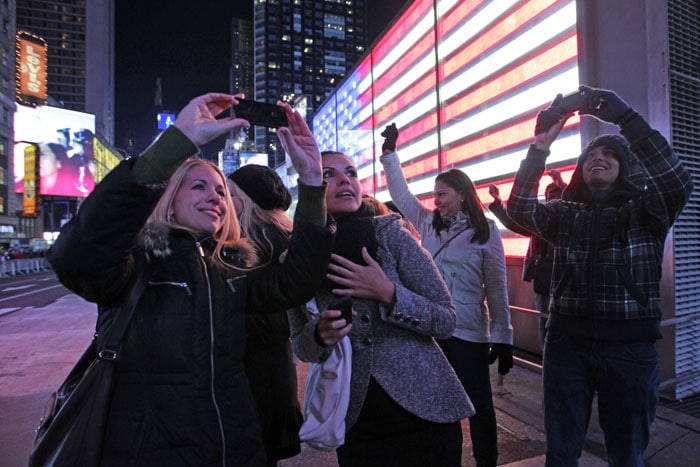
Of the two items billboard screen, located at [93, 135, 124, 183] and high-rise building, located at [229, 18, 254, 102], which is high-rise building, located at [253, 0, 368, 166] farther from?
high-rise building, located at [229, 18, 254, 102]

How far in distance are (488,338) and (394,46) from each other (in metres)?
9.53

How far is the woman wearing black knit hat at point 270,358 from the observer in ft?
6.99

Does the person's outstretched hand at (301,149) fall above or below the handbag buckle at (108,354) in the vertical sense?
above

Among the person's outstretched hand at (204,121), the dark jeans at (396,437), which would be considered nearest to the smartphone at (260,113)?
the person's outstretched hand at (204,121)

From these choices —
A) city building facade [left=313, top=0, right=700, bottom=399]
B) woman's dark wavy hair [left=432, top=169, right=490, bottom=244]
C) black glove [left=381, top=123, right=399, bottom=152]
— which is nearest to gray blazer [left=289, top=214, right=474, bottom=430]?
woman's dark wavy hair [left=432, top=169, right=490, bottom=244]

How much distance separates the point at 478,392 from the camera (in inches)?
113

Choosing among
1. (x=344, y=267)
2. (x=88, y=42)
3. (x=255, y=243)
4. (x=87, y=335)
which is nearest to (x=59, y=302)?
(x=87, y=335)

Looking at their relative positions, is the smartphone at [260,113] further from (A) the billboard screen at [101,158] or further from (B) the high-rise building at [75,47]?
(B) the high-rise building at [75,47]

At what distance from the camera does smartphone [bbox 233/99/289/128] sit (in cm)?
163

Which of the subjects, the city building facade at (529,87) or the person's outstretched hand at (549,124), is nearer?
the person's outstretched hand at (549,124)

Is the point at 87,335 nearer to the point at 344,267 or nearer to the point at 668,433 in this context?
the point at 344,267

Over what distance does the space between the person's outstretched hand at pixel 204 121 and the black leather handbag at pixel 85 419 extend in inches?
25.6

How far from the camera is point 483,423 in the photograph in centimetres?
284

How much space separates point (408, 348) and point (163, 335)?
988 mm
